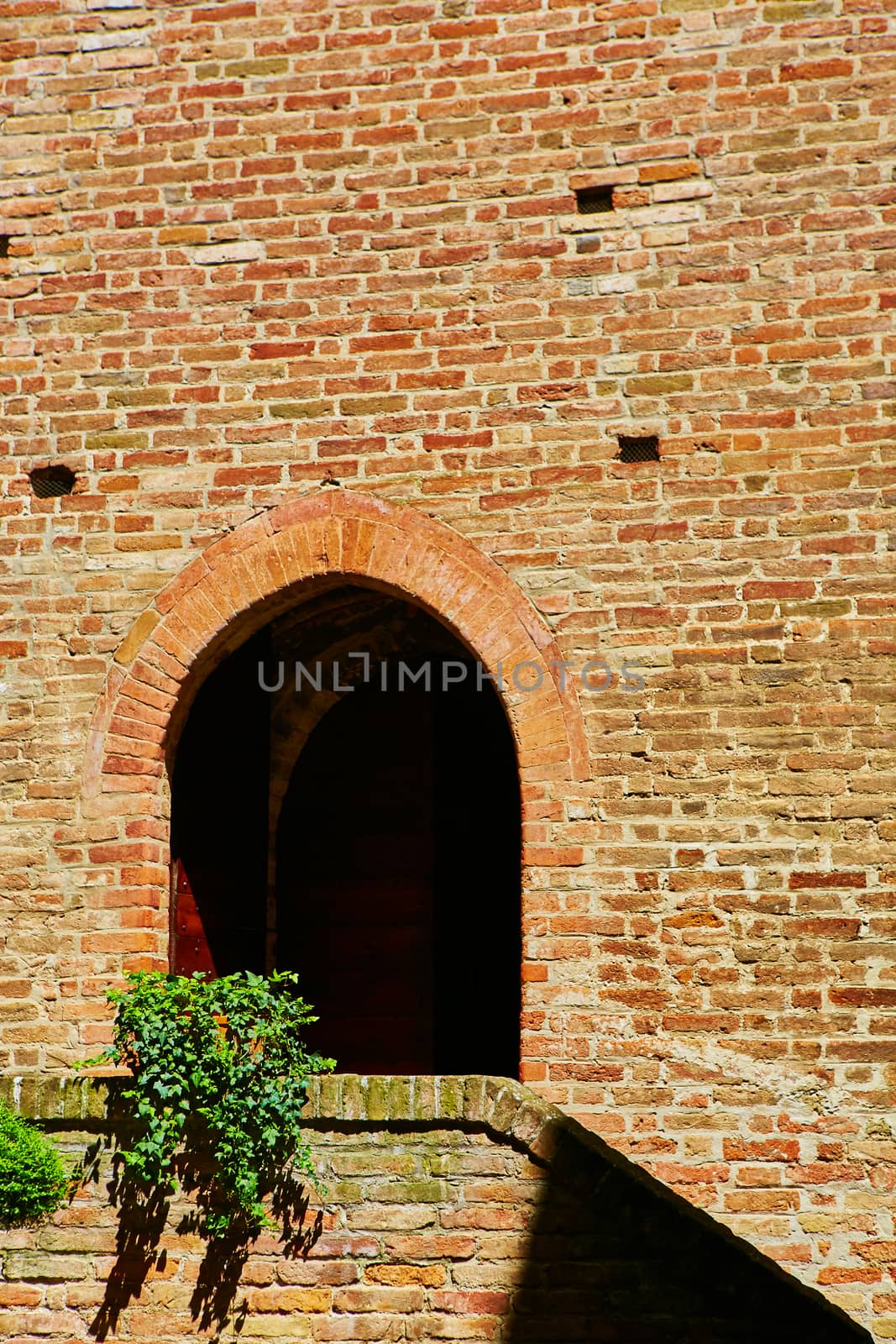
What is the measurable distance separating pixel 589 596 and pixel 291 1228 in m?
2.60

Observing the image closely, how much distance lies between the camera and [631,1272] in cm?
419

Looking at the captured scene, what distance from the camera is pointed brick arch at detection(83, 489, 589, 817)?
5570 mm

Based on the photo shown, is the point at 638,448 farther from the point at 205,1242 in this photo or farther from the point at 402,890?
the point at 205,1242

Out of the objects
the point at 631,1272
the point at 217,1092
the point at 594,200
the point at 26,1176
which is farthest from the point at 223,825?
the point at 594,200

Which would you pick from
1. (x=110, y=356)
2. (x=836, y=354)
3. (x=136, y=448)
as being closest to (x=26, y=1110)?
(x=136, y=448)

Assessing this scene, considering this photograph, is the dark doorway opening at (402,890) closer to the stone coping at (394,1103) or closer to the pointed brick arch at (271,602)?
the pointed brick arch at (271,602)

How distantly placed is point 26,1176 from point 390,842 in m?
3.37

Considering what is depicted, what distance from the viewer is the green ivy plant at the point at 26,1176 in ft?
14.2

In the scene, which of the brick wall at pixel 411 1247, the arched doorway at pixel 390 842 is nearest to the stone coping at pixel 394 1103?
the brick wall at pixel 411 1247

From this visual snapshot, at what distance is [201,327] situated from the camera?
5.98m

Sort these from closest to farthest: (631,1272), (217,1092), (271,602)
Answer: (631,1272) < (217,1092) < (271,602)

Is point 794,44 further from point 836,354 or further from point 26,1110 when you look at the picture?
point 26,1110

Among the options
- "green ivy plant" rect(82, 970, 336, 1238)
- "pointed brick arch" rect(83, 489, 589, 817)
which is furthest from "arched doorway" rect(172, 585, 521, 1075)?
"green ivy plant" rect(82, 970, 336, 1238)

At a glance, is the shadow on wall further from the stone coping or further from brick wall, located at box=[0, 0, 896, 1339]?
brick wall, located at box=[0, 0, 896, 1339]
